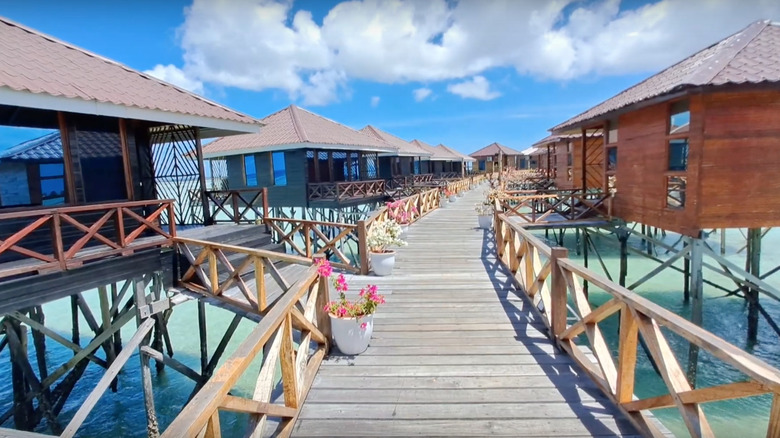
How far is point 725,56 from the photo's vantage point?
7.51m

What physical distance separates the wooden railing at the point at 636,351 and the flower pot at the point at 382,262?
10.1ft

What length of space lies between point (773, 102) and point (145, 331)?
464 inches

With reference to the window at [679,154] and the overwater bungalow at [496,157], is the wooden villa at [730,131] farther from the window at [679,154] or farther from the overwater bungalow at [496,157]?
the overwater bungalow at [496,157]

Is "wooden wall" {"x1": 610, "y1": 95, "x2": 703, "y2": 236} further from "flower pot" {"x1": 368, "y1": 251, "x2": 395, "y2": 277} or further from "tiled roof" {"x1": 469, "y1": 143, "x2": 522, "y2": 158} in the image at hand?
"tiled roof" {"x1": 469, "y1": 143, "x2": 522, "y2": 158}

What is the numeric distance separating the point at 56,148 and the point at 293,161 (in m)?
10.6

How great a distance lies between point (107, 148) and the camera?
24.6ft

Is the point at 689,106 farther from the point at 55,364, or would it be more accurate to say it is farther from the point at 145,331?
the point at 55,364

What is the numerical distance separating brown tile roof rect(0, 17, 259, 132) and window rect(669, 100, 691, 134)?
9663 mm

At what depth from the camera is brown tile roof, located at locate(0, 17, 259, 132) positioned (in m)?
5.51

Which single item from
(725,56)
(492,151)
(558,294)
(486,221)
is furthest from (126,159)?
(492,151)

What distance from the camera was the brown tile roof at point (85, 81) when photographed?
217 inches

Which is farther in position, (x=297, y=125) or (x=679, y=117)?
(x=297, y=125)

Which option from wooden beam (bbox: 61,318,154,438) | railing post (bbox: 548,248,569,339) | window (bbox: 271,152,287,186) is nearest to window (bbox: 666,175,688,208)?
railing post (bbox: 548,248,569,339)

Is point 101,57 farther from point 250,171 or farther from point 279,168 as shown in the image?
point 250,171
